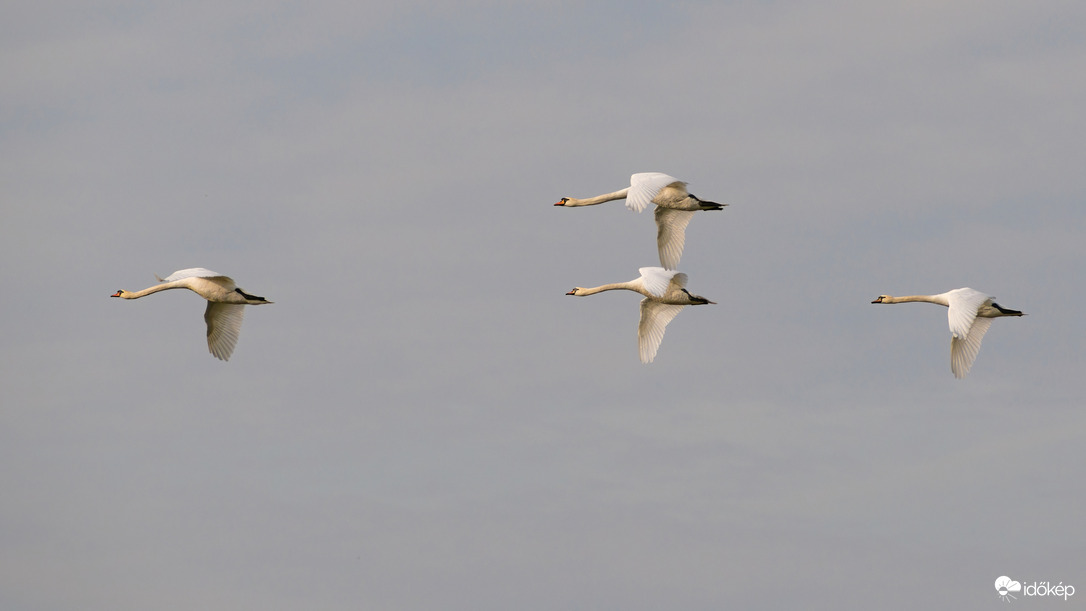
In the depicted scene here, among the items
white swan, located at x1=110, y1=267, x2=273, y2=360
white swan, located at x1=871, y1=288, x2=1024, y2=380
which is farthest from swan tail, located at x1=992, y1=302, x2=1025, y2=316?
white swan, located at x1=110, y1=267, x2=273, y2=360

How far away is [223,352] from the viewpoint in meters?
57.5

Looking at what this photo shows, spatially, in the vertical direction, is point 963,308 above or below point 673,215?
below

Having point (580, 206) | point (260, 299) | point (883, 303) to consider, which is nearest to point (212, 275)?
point (260, 299)

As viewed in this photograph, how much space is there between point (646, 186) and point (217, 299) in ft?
41.1

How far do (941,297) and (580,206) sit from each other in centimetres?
1153

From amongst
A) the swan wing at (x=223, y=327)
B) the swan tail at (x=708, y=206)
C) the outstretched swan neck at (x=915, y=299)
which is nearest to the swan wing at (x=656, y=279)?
the swan tail at (x=708, y=206)

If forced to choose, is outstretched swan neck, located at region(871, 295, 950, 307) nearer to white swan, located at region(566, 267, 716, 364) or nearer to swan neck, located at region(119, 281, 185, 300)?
white swan, located at region(566, 267, 716, 364)

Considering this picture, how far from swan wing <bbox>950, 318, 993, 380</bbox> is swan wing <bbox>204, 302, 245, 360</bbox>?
20181mm

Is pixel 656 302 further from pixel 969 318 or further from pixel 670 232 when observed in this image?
pixel 969 318

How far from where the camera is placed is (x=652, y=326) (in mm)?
58188

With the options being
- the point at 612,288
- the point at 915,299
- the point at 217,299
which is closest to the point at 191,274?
the point at 217,299

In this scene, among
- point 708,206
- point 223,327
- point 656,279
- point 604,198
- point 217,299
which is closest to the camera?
point 217,299

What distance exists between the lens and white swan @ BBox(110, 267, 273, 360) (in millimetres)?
55469

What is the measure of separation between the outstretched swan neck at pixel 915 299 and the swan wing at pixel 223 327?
19285mm
